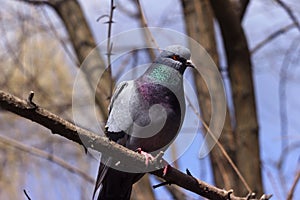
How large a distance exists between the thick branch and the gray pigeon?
0.24 metres

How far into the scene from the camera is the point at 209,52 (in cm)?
469

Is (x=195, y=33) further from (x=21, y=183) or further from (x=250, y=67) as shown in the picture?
(x=21, y=183)

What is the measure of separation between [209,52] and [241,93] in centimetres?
44

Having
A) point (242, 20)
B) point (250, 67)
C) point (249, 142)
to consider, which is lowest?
point (249, 142)

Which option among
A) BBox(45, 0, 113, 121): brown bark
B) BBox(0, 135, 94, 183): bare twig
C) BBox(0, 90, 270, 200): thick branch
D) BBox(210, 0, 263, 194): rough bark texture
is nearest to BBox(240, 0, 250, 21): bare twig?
BBox(210, 0, 263, 194): rough bark texture

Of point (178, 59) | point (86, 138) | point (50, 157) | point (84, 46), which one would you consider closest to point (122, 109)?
point (178, 59)

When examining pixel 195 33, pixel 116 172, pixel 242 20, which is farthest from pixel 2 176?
pixel 116 172

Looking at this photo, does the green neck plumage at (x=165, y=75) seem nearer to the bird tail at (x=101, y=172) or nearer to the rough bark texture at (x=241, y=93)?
the bird tail at (x=101, y=172)

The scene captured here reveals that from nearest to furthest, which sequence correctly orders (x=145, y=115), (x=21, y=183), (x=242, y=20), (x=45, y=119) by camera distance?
(x=45, y=119), (x=145, y=115), (x=242, y=20), (x=21, y=183)

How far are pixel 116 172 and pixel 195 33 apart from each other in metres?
2.39

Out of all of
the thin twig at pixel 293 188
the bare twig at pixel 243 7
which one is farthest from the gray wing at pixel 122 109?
the bare twig at pixel 243 7

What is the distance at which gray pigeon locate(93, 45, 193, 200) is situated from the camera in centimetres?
257

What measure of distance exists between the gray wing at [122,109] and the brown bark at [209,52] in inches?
66.8

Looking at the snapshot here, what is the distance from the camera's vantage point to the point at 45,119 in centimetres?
195
